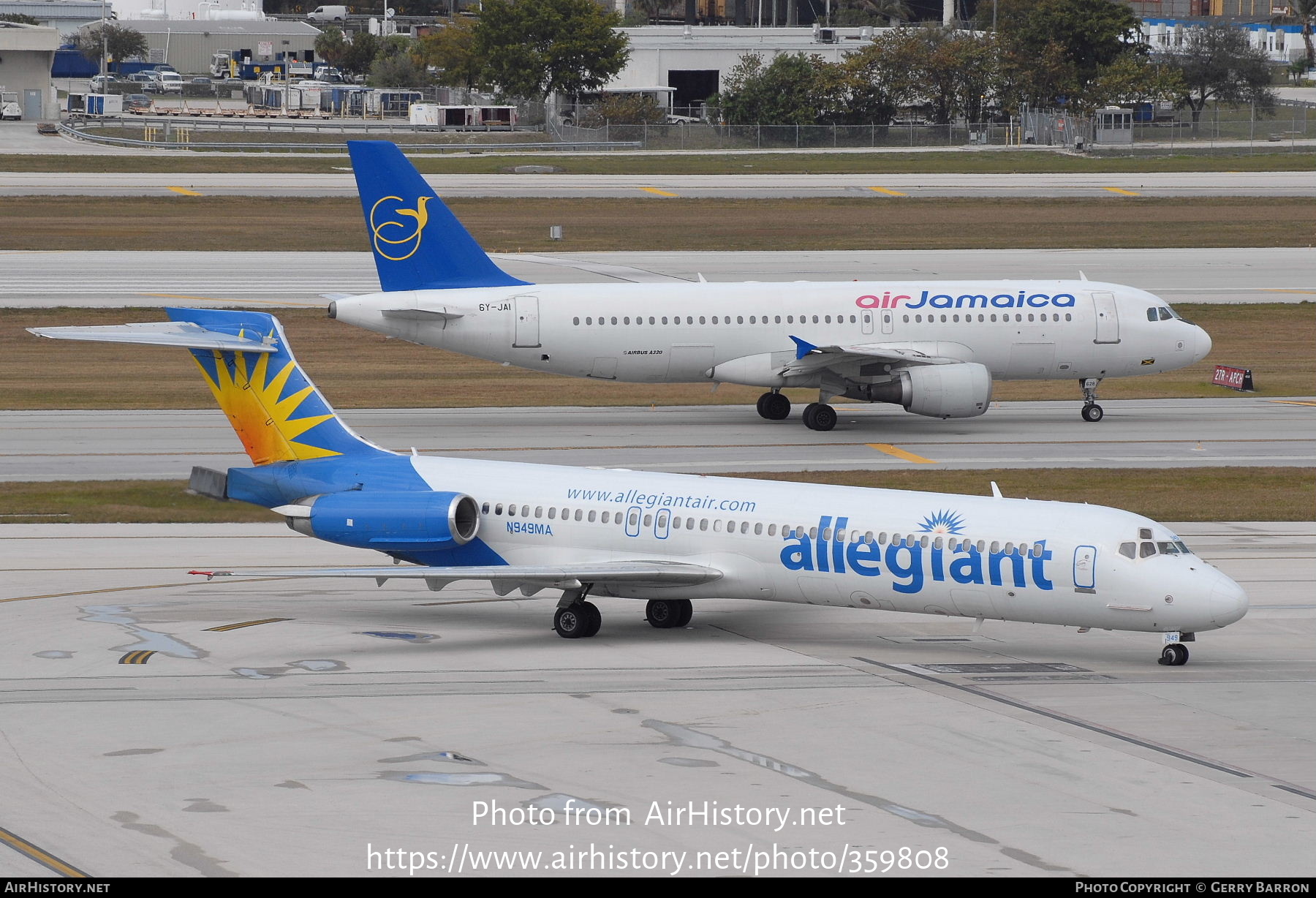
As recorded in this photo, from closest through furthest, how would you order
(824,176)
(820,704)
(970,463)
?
1. (820,704)
2. (970,463)
3. (824,176)

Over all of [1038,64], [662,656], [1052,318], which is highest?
[1038,64]

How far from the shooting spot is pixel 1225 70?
530 ft

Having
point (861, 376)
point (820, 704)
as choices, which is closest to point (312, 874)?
point (820, 704)

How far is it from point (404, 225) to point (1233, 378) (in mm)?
28338

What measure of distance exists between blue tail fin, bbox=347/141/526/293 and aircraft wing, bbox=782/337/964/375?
33.6 ft

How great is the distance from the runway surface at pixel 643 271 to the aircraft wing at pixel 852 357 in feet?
86.1

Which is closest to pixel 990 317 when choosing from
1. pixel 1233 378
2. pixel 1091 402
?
pixel 1091 402

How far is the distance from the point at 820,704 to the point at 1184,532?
16285 mm

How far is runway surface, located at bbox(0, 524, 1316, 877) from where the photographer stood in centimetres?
1944

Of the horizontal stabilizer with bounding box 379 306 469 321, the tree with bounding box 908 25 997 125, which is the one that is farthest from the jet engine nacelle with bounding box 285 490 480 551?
the tree with bounding box 908 25 997 125

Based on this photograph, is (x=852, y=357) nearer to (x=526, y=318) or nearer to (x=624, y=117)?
(x=526, y=318)

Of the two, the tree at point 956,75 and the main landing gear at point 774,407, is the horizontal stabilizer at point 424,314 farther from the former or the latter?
the tree at point 956,75

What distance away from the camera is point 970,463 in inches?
1813

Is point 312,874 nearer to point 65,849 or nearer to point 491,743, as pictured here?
point 65,849
